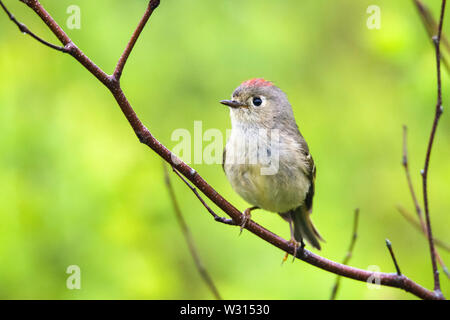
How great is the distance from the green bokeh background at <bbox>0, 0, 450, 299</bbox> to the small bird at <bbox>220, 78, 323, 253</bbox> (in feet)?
2.56

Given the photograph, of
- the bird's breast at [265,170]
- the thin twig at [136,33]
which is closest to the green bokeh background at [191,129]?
the bird's breast at [265,170]

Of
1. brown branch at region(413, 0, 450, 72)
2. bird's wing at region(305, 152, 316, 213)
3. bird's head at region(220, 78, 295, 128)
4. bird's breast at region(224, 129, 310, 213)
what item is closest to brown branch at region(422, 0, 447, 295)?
brown branch at region(413, 0, 450, 72)

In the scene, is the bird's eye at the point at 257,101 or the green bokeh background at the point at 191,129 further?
the bird's eye at the point at 257,101

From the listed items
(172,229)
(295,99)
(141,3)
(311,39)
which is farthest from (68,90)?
(311,39)

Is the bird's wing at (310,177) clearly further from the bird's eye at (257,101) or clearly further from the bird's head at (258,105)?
the bird's eye at (257,101)

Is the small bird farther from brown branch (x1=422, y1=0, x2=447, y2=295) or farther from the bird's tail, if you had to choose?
→ brown branch (x1=422, y1=0, x2=447, y2=295)

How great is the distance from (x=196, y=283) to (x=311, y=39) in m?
3.26

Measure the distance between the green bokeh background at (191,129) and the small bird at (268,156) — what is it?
781 mm

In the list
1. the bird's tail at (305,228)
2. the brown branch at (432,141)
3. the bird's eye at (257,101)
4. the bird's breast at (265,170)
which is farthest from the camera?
the bird's tail at (305,228)

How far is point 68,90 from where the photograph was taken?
16.5ft

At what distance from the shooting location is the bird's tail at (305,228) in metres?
4.70

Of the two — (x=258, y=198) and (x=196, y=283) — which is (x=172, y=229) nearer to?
(x=196, y=283)

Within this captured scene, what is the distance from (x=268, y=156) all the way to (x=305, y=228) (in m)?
0.97

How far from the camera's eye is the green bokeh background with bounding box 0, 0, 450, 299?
4305mm
